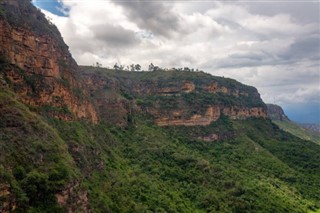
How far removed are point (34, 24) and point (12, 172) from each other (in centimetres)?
3775

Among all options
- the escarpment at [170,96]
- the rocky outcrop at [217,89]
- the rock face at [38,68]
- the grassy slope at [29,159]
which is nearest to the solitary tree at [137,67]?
the escarpment at [170,96]

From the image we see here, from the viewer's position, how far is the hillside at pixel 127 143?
49.8 metres

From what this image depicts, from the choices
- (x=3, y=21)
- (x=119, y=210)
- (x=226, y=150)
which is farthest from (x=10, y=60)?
(x=226, y=150)

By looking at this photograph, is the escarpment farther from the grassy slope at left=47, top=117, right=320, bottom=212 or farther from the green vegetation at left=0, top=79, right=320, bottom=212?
the grassy slope at left=47, top=117, right=320, bottom=212

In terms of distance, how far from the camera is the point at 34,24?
73.8m

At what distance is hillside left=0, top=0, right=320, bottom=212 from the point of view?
49.8 meters

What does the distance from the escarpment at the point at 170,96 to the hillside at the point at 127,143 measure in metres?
0.41

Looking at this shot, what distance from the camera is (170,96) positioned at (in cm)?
14012

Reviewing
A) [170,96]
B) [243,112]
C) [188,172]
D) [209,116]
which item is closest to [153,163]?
[188,172]

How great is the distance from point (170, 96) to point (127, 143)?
4235cm

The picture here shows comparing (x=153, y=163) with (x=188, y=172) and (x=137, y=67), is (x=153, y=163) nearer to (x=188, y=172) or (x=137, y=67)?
(x=188, y=172)

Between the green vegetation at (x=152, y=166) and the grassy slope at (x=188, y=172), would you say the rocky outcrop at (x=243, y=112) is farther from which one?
the grassy slope at (x=188, y=172)

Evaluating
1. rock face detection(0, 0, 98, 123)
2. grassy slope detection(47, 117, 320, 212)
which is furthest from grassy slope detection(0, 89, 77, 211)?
grassy slope detection(47, 117, 320, 212)

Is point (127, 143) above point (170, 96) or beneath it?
beneath
